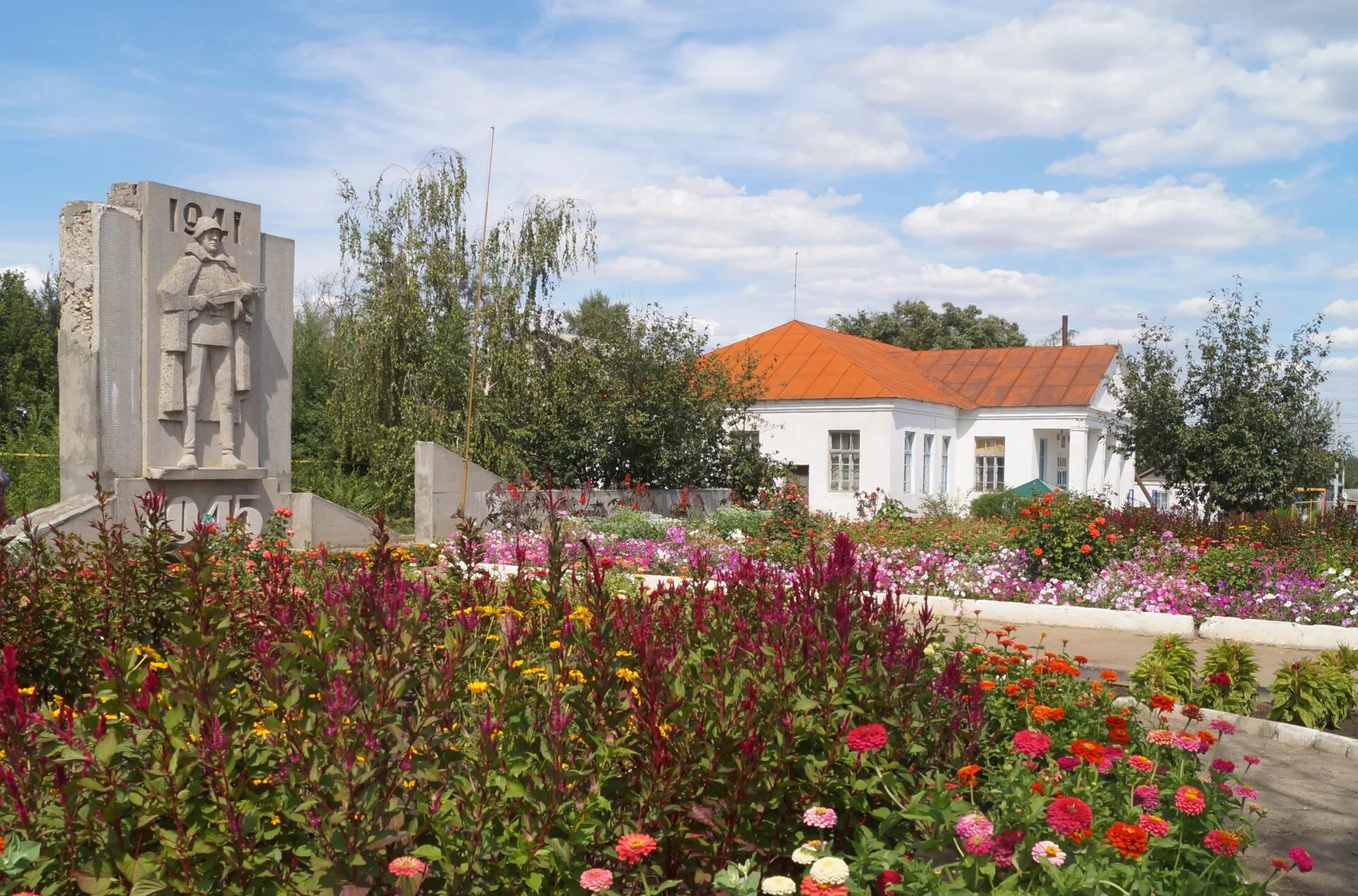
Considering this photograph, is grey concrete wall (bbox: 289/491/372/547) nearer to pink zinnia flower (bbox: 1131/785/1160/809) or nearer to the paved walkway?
the paved walkway

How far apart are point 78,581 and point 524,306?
16.0 m

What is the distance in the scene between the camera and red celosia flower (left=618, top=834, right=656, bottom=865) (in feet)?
7.77

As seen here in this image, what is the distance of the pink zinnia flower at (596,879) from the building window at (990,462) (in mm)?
27749

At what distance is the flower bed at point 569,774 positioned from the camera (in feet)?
7.71

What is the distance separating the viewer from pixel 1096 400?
28.8 m

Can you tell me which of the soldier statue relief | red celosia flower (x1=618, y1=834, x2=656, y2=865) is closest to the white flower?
red celosia flower (x1=618, y1=834, x2=656, y2=865)

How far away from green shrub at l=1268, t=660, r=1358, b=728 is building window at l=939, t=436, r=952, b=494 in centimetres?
2199

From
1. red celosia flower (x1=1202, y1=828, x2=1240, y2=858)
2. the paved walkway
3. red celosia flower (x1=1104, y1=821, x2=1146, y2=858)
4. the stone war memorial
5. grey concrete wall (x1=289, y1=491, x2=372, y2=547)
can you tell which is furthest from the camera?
grey concrete wall (x1=289, y1=491, x2=372, y2=547)

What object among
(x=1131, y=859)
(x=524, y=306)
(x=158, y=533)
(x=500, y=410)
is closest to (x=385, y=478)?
(x=500, y=410)

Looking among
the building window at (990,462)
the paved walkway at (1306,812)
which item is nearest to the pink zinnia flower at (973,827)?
the paved walkway at (1306,812)

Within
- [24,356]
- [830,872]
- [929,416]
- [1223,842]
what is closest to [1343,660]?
[1223,842]

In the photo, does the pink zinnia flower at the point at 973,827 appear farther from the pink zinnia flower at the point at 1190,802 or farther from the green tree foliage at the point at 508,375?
the green tree foliage at the point at 508,375

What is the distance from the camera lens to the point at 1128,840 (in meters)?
2.44

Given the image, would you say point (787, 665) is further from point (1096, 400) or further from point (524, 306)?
point (1096, 400)
